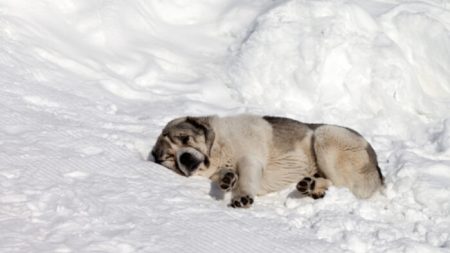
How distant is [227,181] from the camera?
20.4 feet

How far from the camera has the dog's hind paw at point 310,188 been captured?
6230 millimetres

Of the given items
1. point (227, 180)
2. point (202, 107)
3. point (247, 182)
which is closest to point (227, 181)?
point (227, 180)

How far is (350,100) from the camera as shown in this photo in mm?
9438

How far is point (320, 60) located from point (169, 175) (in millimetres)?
4017

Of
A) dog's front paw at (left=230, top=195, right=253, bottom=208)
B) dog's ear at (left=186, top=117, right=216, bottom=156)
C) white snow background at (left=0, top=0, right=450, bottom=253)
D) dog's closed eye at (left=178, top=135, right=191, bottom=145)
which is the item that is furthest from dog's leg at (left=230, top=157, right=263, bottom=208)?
dog's closed eye at (left=178, top=135, right=191, bottom=145)

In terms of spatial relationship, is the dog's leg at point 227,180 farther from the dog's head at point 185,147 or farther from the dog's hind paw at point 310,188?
the dog's hind paw at point 310,188

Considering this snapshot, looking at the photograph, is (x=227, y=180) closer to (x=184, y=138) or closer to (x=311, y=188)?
(x=184, y=138)

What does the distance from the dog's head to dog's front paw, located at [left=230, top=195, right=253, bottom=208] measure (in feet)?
1.92

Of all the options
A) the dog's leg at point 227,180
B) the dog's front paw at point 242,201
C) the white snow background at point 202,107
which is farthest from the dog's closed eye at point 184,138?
the dog's front paw at point 242,201

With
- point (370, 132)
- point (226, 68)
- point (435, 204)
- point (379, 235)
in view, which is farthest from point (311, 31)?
point (379, 235)

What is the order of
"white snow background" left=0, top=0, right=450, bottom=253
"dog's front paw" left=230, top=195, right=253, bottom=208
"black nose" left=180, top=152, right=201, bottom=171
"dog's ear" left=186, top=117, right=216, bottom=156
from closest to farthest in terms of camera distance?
"white snow background" left=0, top=0, right=450, bottom=253 → "dog's front paw" left=230, top=195, right=253, bottom=208 → "black nose" left=180, top=152, right=201, bottom=171 → "dog's ear" left=186, top=117, right=216, bottom=156

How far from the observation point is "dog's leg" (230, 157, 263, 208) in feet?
19.9

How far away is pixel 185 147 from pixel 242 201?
2.67 ft

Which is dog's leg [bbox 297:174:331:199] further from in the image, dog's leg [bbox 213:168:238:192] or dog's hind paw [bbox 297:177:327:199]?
dog's leg [bbox 213:168:238:192]
